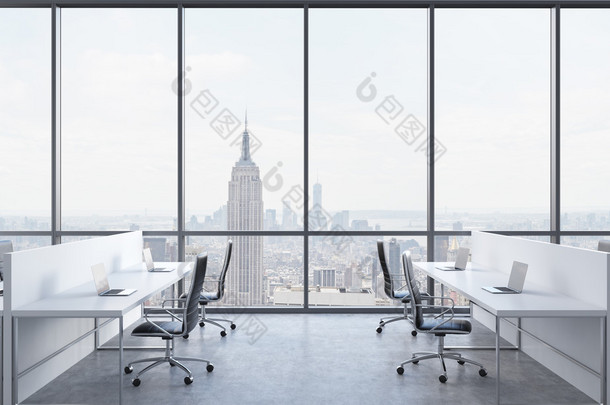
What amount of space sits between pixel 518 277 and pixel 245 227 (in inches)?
131

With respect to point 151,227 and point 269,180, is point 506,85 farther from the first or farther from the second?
point 151,227

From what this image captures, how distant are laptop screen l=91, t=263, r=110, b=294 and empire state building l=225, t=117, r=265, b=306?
229 cm

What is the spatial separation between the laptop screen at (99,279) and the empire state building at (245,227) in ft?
7.50

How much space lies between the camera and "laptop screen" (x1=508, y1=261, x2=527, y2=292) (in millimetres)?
3549

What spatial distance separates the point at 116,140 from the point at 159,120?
0.62 m

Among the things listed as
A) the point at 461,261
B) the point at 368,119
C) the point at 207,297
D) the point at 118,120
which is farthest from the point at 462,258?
the point at 118,120

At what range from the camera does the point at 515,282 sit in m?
3.62

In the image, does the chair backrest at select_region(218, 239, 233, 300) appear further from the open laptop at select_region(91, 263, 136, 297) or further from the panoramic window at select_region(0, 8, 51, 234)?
the panoramic window at select_region(0, 8, 51, 234)

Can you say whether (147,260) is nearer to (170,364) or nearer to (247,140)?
(170,364)

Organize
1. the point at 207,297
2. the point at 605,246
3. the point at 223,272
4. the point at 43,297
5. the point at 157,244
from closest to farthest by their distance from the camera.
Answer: the point at 43,297
the point at 605,246
the point at 207,297
the point at 223,272
the point at 157,244

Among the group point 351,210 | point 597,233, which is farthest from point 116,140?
point 597,233

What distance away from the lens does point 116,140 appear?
5.89 metres

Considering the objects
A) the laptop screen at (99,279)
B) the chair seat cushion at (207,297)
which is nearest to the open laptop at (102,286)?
the laptop screen at (99,279)

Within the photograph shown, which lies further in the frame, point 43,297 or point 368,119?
point 368,119
